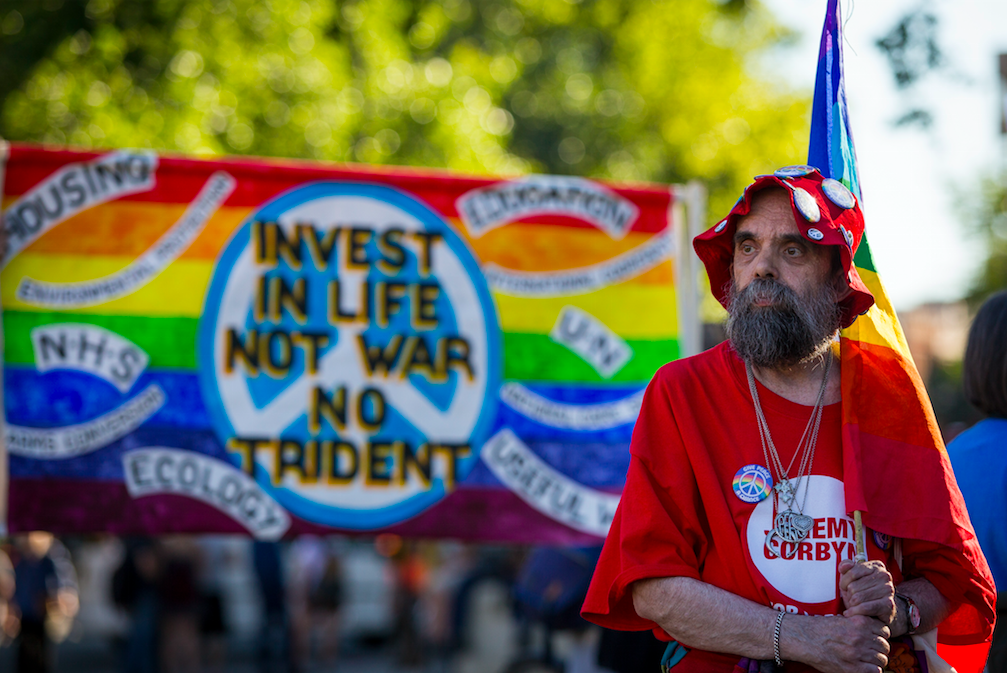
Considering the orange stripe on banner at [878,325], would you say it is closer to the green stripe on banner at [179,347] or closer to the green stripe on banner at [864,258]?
the green stripe on banner at [864,258]

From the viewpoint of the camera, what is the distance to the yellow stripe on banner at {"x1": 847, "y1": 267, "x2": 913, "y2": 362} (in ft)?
7.48

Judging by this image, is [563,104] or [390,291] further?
[563,104]

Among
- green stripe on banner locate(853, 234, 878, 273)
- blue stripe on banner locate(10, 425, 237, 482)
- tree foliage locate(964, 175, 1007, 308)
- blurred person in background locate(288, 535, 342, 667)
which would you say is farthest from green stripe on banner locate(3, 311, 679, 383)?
tree foliage locate(964, 175, 1007, 308)

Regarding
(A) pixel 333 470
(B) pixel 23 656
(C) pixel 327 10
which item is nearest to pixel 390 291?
(A) pixel 333 470

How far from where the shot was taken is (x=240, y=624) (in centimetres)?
1545

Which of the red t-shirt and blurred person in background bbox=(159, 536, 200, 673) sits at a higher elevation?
the red t-shirt

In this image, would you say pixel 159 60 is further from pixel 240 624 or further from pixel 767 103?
pixel 767 103

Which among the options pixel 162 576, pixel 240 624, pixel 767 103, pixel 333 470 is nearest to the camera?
pixel 333 470

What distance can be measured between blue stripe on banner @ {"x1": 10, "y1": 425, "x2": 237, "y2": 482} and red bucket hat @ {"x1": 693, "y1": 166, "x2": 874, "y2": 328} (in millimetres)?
2198

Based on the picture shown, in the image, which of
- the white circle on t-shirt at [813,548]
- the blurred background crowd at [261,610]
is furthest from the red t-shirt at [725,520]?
the blurred background crowd at [261,610]

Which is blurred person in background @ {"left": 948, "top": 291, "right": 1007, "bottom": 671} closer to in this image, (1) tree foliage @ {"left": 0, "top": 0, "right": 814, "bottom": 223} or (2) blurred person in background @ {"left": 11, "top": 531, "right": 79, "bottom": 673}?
(1) tree foliage @ {"left": 0, "top": 0, "right": 814, "bottom": 223}

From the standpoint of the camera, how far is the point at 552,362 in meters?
4.02

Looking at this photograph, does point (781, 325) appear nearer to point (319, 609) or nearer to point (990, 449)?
point (990, 449)

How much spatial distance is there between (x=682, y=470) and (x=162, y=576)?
30.8 feet
